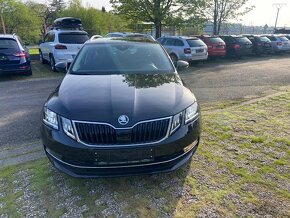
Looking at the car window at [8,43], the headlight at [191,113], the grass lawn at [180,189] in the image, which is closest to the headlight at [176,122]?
the headlight at [191,113]

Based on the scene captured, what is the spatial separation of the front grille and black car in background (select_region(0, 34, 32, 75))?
24.7 ft

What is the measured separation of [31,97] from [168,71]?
14.8ft

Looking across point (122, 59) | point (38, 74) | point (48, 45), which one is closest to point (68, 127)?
point (122, 59)

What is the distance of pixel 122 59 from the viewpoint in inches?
166

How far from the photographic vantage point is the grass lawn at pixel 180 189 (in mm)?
2594

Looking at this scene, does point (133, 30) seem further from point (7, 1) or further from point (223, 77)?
point (7, 1)

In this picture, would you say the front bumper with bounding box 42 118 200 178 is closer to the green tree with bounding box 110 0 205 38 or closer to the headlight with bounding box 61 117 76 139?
the headlight with bounding box 61 117 76 139

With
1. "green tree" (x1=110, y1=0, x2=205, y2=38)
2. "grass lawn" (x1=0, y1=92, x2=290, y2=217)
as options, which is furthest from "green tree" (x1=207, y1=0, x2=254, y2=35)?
"grass lawn" (x1=0, y1=92, x2=290, y2=217)

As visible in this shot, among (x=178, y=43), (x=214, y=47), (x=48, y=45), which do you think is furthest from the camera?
(x=214, y=47)

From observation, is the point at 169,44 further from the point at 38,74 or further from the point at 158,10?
the point at 38,74

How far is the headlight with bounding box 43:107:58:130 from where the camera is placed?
9.04 ft

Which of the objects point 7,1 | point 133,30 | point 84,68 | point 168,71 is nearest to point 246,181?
point 168,71

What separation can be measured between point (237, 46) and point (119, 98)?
1493 cm

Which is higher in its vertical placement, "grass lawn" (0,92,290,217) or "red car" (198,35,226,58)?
"red car" (198,35,226,58)
